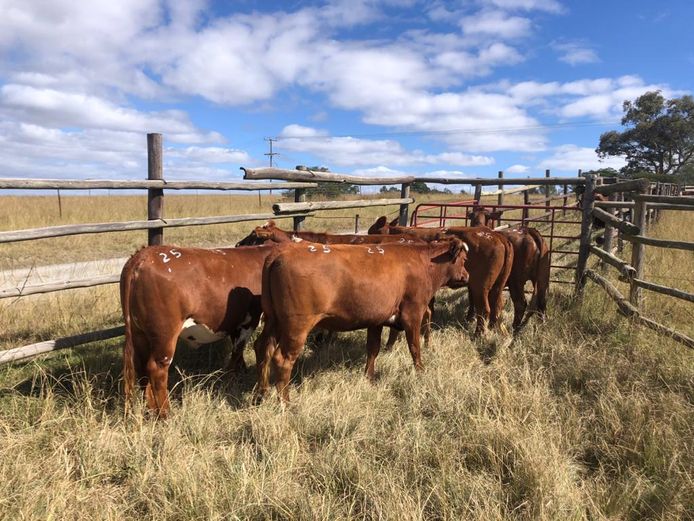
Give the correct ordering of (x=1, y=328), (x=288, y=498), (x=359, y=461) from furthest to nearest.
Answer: (x=1, y=328)
(x=359, y=461)
(x=288, y=498)

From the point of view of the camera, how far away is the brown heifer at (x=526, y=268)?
21.4ft

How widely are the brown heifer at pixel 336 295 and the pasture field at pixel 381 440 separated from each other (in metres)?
0.41

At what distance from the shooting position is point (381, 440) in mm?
3354

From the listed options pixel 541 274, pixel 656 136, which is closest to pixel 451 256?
pixel 541 274

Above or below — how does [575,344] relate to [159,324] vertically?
below

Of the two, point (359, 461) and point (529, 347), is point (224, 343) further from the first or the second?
point (529, 347)

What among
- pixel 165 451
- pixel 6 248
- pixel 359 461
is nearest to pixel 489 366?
pixel 359 461

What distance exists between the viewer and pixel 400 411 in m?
3.89

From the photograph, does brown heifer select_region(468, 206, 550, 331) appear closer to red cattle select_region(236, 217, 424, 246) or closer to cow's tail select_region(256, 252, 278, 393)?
red cattle select_region(236, 217, 424, 246)

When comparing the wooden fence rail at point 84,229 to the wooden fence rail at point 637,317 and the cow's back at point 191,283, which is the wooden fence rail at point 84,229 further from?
the wooden fence rail at point 637,317

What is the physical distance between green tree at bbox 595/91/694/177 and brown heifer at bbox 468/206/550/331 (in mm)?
42671

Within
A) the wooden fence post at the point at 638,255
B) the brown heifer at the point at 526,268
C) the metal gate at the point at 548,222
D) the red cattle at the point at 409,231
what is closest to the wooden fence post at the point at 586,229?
the metal gate at the point at 548,222

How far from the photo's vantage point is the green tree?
39.7m

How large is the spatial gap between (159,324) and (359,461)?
6.20ft
